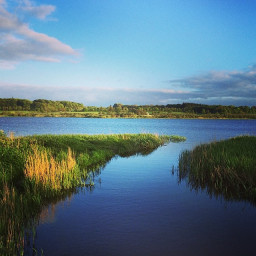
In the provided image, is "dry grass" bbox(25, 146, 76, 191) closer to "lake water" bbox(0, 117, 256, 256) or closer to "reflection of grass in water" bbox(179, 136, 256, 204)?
"lake water" bbox(0, 117, 256, 256)

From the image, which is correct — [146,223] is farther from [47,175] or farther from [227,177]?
[227,177]

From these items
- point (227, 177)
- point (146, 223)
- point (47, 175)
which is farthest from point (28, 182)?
point (227, 177)

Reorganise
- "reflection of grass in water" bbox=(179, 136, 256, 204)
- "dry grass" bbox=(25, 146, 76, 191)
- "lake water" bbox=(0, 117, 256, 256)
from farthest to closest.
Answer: "reflection of grass in water" bbox=(179, 136, 256, 204)
"dry grass" bbox=(25, 146, 76, 191)
"lake water" bbox=(0, 117, 256, 256)

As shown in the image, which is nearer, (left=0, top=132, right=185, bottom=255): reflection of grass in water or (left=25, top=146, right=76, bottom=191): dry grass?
(left=0, top=132, right=185, bottom=255): reflection of grass in water

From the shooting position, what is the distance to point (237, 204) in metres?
12.5

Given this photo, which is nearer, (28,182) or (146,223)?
(146,223)

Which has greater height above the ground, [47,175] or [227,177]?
[47,175]

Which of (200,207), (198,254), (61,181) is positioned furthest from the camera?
(61,181)

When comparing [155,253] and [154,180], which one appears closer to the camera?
[155,253]

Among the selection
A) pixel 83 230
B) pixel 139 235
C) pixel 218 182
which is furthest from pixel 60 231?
pixel 218 182

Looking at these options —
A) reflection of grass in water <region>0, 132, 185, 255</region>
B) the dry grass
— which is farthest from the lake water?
A: the dry grass

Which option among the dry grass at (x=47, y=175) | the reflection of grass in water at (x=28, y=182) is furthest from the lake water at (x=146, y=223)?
the dry grass at (x=47, y=175)

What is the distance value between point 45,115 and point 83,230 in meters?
191

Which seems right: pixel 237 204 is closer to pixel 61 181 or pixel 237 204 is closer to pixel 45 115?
pixel 61 181
